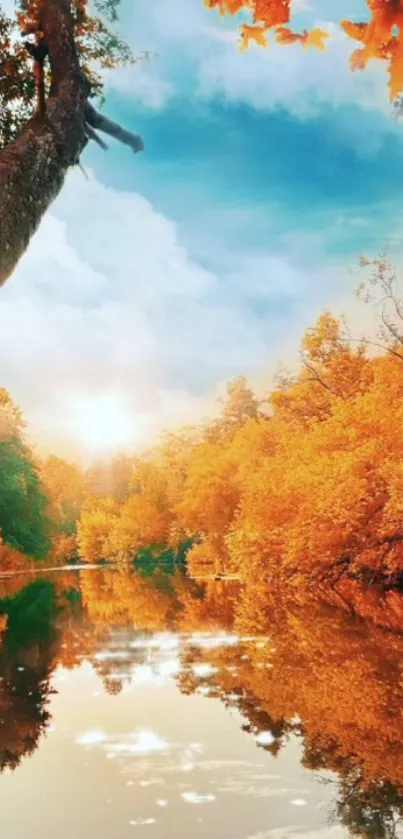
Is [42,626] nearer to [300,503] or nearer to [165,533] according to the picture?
[300,503]

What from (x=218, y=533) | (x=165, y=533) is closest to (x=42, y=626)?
(x=218, y=533)

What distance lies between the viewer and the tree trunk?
10.7 ft

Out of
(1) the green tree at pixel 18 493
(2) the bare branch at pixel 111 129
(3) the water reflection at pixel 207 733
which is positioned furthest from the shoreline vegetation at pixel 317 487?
(2) the bare branch at pixel 111 129

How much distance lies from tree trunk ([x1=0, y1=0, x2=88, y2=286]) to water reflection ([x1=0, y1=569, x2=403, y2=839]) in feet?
15.9

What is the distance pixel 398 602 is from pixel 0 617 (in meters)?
11.6

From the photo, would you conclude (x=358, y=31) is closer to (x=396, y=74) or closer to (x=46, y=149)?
(x=396, y=74)

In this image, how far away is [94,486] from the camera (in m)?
97.0

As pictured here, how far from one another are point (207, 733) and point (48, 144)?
23.5ft

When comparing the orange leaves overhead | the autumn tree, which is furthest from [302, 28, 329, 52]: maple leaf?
the autumn tree

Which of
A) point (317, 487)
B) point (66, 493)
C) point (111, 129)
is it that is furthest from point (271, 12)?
point (66, 493)

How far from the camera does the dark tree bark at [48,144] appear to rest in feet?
10.7

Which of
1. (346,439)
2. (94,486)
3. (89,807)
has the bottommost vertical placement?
(89,807)

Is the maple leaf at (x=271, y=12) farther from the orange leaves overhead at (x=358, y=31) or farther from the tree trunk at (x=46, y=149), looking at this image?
the tree trunk at (x=46, y=149)

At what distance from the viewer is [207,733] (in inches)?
348
